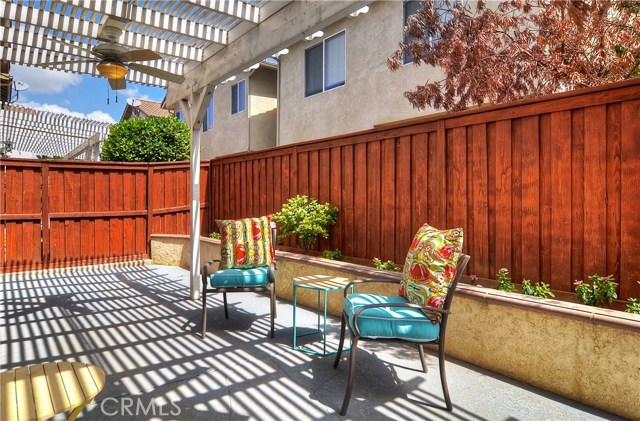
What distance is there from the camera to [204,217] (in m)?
8.09

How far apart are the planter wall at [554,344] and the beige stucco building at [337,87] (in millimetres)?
4676

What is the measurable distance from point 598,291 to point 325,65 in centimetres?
768

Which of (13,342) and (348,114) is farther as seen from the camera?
(348,114)

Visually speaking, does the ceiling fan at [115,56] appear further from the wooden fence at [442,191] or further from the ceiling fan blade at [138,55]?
the wooden fence at [442,191]

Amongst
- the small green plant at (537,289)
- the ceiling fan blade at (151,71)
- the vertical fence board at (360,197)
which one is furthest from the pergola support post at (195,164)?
the small green plant at (537,289)

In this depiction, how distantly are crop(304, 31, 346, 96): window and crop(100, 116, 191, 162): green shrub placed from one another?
10.9 ft

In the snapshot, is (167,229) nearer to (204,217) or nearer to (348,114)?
(204,217)

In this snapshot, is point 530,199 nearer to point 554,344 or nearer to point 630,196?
point 630,196

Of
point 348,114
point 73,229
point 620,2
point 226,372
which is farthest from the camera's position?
point 348,114

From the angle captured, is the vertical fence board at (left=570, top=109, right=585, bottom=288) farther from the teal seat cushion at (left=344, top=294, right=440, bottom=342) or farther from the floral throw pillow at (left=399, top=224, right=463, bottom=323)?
the teal seat cushion at (left=344, top=294, right=440, bottom=342)

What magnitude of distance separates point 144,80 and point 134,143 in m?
2.23

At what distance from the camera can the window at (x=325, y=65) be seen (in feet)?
28.5

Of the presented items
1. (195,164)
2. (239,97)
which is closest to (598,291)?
(195,164)

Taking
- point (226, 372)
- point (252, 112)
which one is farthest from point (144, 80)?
point (252, 112)
